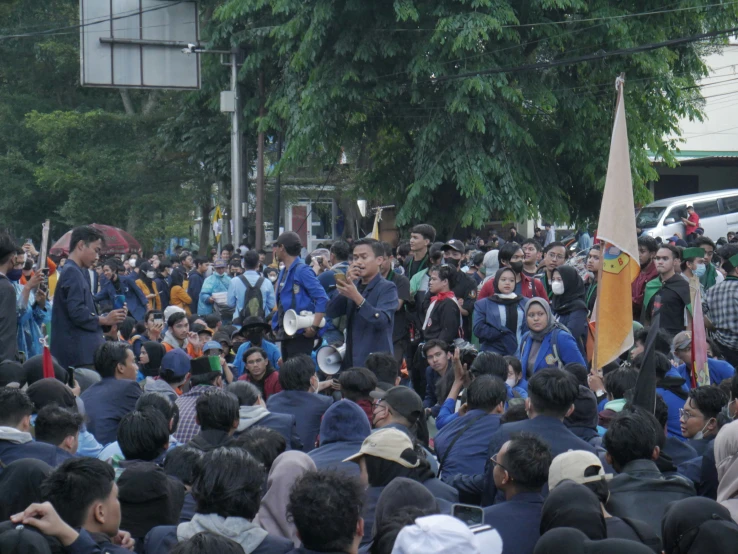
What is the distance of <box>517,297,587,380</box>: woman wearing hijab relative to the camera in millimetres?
7762

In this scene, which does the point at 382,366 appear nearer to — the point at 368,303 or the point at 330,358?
the point at 368,303

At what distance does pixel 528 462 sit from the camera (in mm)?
4238

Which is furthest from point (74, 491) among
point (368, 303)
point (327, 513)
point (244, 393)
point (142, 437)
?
point (368, 303)

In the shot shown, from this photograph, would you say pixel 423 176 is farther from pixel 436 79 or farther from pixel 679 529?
pixel 679 529

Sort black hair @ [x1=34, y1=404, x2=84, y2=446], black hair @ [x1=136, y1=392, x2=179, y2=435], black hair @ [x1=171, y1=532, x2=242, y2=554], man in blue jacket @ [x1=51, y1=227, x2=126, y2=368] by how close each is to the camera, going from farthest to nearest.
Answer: man in blue jacket @ [x1=51, y1=227, x2=126, y2=368], black hair @ [x1=136, y1=392, x2=179, y2=435], black hair @ [x1=34, y1=404, x2=84, y2=446], black hair @ [x1=171, y1=532, x2=242, y2=554]

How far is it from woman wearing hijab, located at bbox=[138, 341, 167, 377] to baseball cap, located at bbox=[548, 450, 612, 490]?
201 inches

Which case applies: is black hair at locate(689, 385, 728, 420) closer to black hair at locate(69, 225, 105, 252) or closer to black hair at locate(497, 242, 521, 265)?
black hair at locate(497, 242, 521, 265)

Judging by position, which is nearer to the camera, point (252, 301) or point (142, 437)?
point (142, 437)

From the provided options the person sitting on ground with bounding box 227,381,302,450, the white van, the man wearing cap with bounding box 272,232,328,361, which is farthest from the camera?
the white van

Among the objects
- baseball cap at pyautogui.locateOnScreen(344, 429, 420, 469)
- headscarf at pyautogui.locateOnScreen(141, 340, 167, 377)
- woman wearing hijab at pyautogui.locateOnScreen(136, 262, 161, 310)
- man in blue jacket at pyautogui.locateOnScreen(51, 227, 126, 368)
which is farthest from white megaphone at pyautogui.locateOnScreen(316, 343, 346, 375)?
woman wearing hijab at pyautogui.locateOnScreen(136, 262, 161, 310)

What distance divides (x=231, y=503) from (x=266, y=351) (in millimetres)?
5287

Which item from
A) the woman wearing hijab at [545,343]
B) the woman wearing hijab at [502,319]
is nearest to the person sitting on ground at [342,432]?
the woman wearing hijab at [545,343]

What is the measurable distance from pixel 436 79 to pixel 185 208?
47.4 feet

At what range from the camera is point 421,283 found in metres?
10.7
